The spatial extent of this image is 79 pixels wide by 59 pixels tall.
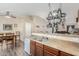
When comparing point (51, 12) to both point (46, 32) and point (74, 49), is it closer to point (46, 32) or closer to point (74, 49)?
point (46, 32)

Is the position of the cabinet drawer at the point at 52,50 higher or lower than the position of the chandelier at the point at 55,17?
lower

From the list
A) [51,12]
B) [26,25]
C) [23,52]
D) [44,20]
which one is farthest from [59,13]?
[23,52]

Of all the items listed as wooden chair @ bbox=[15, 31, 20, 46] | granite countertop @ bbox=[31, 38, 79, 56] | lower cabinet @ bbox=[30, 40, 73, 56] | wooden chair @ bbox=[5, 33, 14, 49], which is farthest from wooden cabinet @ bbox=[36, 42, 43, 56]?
wooden chair @ bbox=[5, 33, 14, 49]

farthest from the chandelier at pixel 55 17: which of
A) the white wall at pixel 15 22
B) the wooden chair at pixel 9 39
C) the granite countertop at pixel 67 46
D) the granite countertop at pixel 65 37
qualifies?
the wooden chair at pixel 9 39

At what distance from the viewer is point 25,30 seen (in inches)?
83.7

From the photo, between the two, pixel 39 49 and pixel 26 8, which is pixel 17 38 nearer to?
pixel 39 49

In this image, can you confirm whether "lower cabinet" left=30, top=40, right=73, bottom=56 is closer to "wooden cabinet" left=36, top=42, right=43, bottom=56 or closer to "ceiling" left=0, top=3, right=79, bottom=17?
"wooden cabinet" left=36, top=42, right=43, bottom=56

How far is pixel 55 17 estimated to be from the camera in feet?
6.93

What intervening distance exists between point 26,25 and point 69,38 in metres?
0.73

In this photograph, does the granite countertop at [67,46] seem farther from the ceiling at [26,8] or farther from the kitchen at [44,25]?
the ceiling at [26,8]

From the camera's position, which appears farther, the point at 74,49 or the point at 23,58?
the point at 23,58

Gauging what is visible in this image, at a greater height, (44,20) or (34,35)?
(44,20)

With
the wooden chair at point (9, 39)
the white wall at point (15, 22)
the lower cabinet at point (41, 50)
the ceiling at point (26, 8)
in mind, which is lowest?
the lower cabinet at point (41, 50)

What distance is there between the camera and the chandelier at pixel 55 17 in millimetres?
2073
